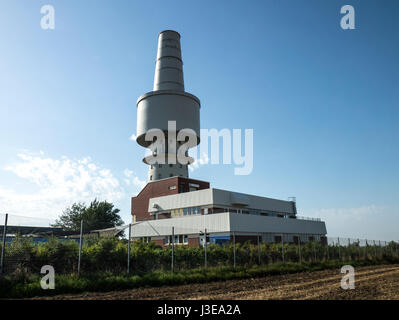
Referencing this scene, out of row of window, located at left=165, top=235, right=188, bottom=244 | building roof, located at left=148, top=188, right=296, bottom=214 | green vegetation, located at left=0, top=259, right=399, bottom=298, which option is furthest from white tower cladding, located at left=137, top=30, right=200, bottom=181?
green vegetation, located at left=0, top=259, right=399, bottom=298

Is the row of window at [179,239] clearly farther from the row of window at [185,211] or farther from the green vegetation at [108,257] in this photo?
Answer: the green vegetation at [108,257]

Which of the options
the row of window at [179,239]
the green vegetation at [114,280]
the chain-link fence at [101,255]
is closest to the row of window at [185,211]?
the row of window at [179,239]

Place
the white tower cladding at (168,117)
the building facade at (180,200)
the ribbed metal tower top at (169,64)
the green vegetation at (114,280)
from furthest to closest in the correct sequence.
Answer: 1. the ribbed metal tower top at (169,64)
2. the white tower cladding at (168,117)
3. the building facade at (180,200)
4. the green vegetation at (114,280)

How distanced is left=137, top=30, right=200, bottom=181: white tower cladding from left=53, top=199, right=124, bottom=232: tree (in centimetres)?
2399

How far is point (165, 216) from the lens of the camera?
43344 mm

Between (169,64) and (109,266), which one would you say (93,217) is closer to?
(169,64)

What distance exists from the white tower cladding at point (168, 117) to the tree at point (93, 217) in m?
24.0

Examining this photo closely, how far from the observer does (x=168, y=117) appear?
4697cm

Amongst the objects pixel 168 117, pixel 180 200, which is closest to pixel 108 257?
pixel 180 200

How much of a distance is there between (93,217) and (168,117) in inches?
1346

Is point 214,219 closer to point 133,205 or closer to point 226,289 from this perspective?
point 133,205

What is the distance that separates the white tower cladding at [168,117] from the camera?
4731 cm

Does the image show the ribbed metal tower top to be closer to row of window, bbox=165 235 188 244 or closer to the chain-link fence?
row of window, bbox=165 235 188 244
